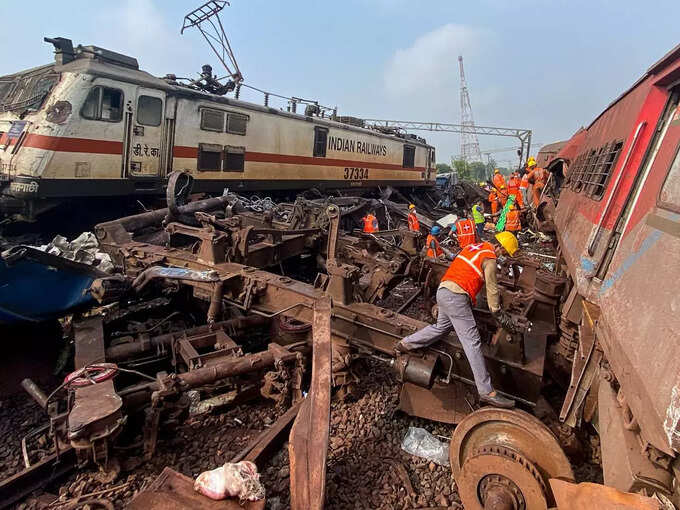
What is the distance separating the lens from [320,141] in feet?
36.2

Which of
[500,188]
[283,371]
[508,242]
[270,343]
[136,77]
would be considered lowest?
[270,343]

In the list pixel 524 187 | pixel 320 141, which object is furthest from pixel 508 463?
pixel 524 187

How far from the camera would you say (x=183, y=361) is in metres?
3.47

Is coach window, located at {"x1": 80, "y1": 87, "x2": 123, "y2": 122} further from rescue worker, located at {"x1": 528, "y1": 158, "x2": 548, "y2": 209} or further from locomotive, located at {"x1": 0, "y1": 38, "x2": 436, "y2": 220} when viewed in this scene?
rescue worker, located at {"x1": 528, "y1": 158, "x2": 548, "y2": 209}

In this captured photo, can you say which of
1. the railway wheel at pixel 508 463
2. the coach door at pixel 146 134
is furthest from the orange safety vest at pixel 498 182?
the railway wheel at pixel 508 463

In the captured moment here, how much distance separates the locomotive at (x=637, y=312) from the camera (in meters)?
1.47

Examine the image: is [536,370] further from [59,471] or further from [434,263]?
[59,471]

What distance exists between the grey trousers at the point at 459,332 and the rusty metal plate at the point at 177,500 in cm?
160

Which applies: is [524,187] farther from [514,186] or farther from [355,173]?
[355,173]

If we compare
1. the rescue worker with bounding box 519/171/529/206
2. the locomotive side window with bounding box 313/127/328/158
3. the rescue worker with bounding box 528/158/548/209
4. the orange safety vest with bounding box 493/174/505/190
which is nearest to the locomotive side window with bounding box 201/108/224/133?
the locomotive side window with bounding box 313/127/328/158

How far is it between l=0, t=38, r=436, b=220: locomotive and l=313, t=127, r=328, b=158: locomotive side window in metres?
0.97

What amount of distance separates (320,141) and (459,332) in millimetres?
8913

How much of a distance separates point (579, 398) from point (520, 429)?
0.51 metres

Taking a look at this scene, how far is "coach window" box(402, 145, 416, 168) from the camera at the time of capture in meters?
15.8
